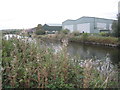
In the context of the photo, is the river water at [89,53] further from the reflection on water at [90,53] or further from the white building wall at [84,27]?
the white building wall at [84,27]

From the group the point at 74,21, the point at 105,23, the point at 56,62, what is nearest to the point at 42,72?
the point at 56,62

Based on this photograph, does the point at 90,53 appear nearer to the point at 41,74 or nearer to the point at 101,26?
the point at 41,74

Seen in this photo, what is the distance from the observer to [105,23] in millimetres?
39094

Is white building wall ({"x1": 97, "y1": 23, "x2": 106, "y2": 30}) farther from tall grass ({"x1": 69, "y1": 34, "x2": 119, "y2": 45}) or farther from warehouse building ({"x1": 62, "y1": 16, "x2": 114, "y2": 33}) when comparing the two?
tall grass ({"x1": 69, "y1": 34, "x2": 119, "y2": 45})

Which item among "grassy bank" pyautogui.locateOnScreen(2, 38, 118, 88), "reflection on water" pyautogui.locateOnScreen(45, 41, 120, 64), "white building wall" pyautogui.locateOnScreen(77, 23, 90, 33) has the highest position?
"white building wall" pyautogui.locateOnScreen(77, 23, 90, 33)

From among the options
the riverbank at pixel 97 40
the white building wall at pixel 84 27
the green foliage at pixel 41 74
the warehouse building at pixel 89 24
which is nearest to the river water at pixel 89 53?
the green foliage at pixel 41 74

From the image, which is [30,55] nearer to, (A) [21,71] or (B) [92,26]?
(A) [21,71]

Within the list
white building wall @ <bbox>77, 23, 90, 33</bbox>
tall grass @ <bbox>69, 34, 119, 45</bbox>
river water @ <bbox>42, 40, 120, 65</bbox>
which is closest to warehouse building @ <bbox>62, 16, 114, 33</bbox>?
white building wall @ <bbox>77, 23, 90, 33</bbox>

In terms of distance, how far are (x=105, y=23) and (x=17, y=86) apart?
39.2 meters

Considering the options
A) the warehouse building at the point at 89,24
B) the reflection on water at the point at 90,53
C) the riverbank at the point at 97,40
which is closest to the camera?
the reflection on water at the point at 90,53

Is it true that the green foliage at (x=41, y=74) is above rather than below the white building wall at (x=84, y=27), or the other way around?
below

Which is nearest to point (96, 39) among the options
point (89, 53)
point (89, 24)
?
point (89, 24)

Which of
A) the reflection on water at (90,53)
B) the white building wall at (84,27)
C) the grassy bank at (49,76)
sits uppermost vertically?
the white building wall at (84,27)

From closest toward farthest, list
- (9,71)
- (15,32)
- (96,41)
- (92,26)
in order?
(9,71)
(15,32)
(96,41)
(92,26)
